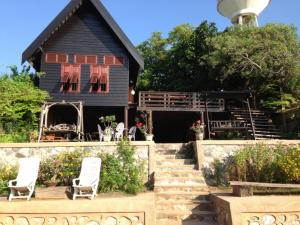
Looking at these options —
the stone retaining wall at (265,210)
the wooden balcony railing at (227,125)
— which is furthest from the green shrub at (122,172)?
the wooden balcony railing at (227,125)

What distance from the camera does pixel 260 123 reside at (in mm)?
16344

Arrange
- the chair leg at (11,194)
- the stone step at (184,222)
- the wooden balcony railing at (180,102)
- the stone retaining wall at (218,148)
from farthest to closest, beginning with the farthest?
the wooden balcony railing at (180,102), the stone retaining wall at (218,148), the chair leg at (11,194), the stone step at (184,222)

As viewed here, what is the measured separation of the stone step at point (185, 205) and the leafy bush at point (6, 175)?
4.22 metres

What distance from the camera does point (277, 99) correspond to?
1762 cm

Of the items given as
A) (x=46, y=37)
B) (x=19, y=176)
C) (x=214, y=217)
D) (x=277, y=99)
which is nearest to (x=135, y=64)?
(x=46, y=37)

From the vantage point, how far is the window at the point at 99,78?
15.9m

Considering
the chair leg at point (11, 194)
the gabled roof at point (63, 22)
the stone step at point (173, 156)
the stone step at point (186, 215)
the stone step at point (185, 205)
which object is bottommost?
the stone step at point (186, 215)

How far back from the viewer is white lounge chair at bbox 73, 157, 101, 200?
7.97 metres

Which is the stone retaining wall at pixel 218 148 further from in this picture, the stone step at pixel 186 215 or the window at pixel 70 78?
the window at pixel 70 78

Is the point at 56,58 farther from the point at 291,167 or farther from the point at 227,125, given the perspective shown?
the point at 291,167

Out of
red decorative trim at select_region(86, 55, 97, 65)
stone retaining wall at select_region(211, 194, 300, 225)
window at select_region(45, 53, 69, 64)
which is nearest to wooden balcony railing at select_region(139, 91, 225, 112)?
red decorative trim at select_region(86, 55, 97, 65)

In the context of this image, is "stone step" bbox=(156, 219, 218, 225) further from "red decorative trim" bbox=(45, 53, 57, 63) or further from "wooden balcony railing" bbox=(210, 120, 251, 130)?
"red decorative trim" bbox=(45, 53, 57, 63)

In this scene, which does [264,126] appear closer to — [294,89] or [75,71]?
[294,89]

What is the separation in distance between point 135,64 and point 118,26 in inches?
93.5
